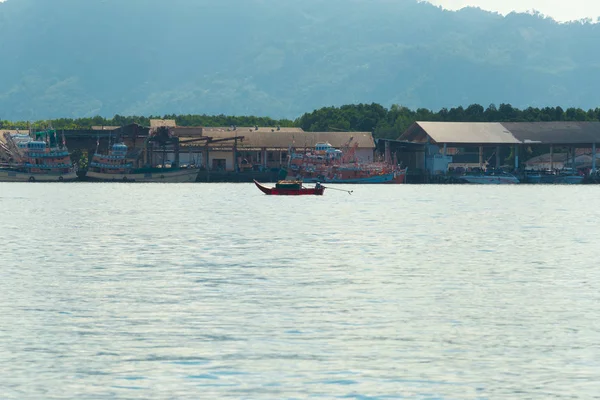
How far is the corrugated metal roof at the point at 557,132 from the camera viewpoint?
536 feet

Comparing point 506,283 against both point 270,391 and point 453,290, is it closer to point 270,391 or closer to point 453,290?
point 453,290

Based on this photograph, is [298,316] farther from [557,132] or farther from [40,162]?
[40,162]

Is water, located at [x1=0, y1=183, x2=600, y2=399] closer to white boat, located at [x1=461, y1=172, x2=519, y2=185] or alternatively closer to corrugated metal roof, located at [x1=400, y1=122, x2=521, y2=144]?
corrugated metal roof, located at [x1=400, y1=122, x2=521, y2=144]

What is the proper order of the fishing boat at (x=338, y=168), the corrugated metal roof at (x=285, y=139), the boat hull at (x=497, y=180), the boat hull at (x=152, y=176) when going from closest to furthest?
the fishing boat at (x=338, y=168), the boat hull at (x=497, y=180), the boat hull at (x=152, y=176), the corrugated metal roof at (x=285, y=139)

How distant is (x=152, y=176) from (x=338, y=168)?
89.5 feet

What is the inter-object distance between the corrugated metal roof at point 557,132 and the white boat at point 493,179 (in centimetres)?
652

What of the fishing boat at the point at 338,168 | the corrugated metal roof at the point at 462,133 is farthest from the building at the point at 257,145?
the corrugated metal roof at the point at 462,133

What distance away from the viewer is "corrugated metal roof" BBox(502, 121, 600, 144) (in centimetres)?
16350

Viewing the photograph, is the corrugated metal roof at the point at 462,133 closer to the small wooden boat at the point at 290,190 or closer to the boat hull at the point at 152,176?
the boat hull at the point at 152,176

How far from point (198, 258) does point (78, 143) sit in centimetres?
13735

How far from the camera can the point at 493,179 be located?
171 meters

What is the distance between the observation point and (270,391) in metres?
19.5

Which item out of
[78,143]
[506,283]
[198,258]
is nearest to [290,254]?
[198,258]

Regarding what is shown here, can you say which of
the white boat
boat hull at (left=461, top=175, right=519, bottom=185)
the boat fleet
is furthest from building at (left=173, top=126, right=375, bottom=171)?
boat hull at (left=461, top=175, right=519, bottom=185)
